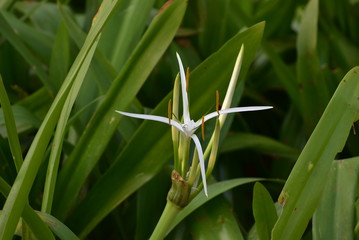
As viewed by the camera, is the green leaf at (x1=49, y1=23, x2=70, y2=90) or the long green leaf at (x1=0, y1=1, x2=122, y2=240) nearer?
the long green leaf at (x1=0, y1=1, x2=122, y2=240)

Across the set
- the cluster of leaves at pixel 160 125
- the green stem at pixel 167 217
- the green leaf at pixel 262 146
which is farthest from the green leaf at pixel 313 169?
the green leaf at pixel 262 146

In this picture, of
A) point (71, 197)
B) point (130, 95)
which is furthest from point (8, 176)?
point (130, 95)

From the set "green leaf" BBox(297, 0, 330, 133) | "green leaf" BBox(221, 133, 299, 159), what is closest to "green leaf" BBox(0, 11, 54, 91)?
"green leaf" BBox(221, 133, 299, 159)

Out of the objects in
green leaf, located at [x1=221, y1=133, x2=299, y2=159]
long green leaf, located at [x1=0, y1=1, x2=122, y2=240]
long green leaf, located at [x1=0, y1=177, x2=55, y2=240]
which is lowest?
green leaf, located at [x1=221, y1=133, x2=299, y2=159]

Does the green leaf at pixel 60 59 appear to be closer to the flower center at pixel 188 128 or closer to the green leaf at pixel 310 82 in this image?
the green leaf at pixel 310 82

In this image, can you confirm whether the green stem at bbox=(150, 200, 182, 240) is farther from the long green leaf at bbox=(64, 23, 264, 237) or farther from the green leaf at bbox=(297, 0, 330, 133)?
the green leaf at bbox=(297, 0, 330, 133)

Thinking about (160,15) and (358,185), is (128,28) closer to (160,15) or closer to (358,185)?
(160,15)

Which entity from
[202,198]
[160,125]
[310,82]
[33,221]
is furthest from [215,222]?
[310,82]

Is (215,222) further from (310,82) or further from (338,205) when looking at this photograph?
(310,82)
